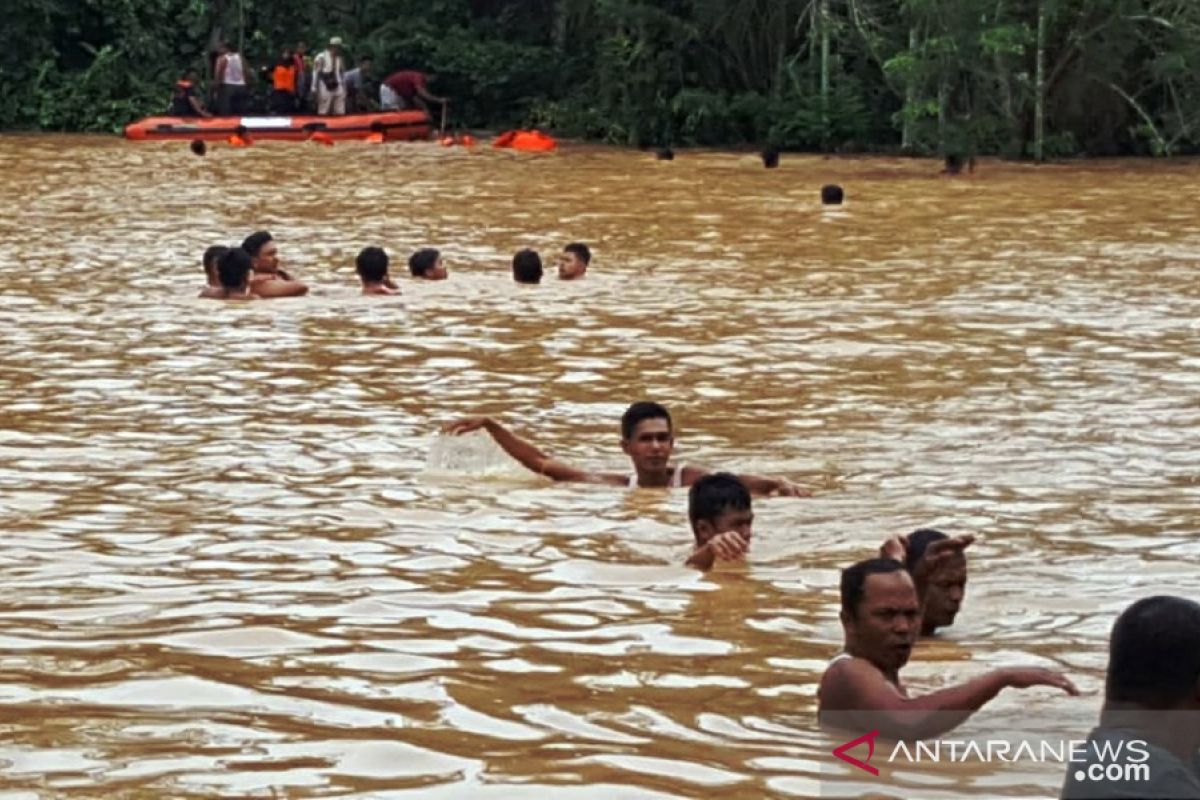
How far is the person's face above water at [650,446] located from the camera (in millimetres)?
11273

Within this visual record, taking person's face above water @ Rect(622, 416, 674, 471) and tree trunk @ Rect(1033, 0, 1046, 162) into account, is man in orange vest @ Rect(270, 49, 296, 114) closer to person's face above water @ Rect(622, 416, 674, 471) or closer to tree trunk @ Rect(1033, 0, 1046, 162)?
tree trunk @ Rect(1033, 0, 1046, 162)

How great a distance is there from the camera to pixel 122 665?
26.1 ft

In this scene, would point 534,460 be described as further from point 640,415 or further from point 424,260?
point 424,260

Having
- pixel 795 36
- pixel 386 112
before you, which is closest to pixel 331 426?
pixel 795 36

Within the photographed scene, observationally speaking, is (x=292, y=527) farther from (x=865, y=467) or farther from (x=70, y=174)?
(x=70, y=174)

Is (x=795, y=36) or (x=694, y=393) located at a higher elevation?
(x=795, y=36)

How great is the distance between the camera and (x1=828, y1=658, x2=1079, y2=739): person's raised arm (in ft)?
23.0

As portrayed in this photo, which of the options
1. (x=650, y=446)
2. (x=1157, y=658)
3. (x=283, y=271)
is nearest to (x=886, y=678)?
(x=1157, y=658)

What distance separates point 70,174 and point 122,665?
28.4 meters

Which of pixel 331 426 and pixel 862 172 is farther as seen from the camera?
pixel 862 172

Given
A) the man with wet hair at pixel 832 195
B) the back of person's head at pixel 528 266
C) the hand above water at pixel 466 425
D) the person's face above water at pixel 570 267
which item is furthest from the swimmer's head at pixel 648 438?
the man with wet hair at pixel 832 195

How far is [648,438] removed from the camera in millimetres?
11273

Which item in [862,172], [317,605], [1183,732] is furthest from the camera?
[862,172]

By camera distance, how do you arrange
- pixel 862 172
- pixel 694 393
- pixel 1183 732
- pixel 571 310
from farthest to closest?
pixel 862 172
pixel 571 310
pixel 694 393
pixel 1183 732
